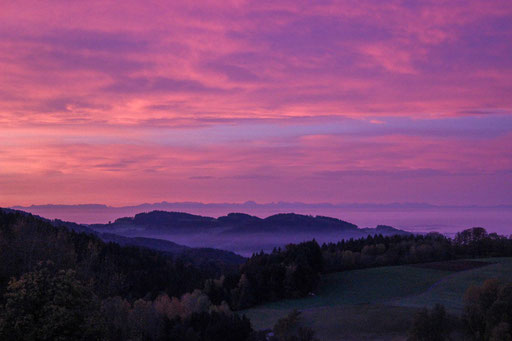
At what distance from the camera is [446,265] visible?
376ft

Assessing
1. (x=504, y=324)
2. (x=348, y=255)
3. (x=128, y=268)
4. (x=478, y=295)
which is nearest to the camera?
(x=504, y=324)

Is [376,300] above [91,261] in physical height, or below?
below

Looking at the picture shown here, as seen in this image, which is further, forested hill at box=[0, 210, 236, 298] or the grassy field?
the grassy field

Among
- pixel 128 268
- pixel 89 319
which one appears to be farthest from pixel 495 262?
pixel 89 319

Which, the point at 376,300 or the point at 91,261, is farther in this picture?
the point at 376,300

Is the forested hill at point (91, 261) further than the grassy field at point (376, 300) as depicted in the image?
No

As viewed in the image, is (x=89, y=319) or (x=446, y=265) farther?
(x=446, y=265)

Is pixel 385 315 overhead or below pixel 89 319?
below

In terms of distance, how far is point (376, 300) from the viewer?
88312 mm

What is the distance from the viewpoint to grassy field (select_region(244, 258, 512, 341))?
6519 centimetres

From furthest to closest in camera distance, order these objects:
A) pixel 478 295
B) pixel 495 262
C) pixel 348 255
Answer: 1. pixel 348 255
2. pixel 495 262
3. pixel 478 295

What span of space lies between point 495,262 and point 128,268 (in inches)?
3548

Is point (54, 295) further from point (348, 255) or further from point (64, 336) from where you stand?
point (348, 255)

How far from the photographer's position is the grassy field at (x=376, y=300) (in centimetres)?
6519
